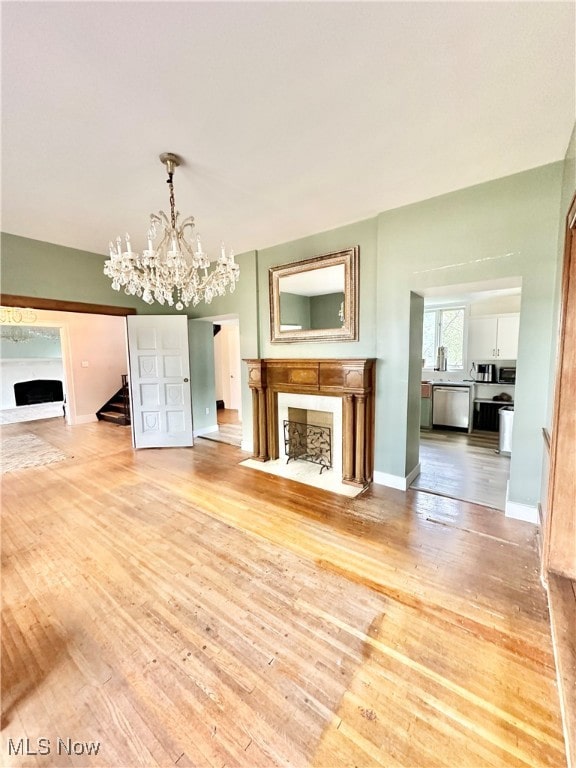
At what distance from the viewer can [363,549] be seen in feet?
7.50

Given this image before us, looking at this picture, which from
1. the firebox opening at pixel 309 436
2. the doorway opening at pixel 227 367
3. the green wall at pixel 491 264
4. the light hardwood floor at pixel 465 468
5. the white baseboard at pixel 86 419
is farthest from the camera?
the doorway opening at pixel 227 367

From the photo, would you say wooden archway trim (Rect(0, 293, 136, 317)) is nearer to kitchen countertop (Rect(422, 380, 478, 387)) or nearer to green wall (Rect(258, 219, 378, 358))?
green wall (Rect(258, 219, 378, 358))

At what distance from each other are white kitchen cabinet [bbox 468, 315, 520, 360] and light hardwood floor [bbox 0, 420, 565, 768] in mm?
3735

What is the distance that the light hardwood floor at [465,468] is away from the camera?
3117mm

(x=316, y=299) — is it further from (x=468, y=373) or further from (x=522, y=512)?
(x=468, y=373)

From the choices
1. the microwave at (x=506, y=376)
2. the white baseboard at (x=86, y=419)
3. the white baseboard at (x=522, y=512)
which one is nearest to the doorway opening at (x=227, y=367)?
the white baseboard at (x=86, y=419)

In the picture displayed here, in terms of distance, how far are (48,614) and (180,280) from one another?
229 cm

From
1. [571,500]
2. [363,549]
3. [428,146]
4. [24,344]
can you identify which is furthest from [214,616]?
[24,344]

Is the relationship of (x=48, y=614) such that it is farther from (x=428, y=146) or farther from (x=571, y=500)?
(x=428, y=146)

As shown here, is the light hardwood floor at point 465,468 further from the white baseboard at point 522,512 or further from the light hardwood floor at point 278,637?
the light hardwood floor at point 278,637

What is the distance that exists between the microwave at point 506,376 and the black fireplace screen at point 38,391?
1328 centimetres

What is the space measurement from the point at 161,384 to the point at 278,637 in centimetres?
409

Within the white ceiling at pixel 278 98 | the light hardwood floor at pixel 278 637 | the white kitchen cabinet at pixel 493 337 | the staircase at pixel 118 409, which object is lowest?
the light hardwood floor at pixel 278 637

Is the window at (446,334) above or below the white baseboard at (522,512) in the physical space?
above
